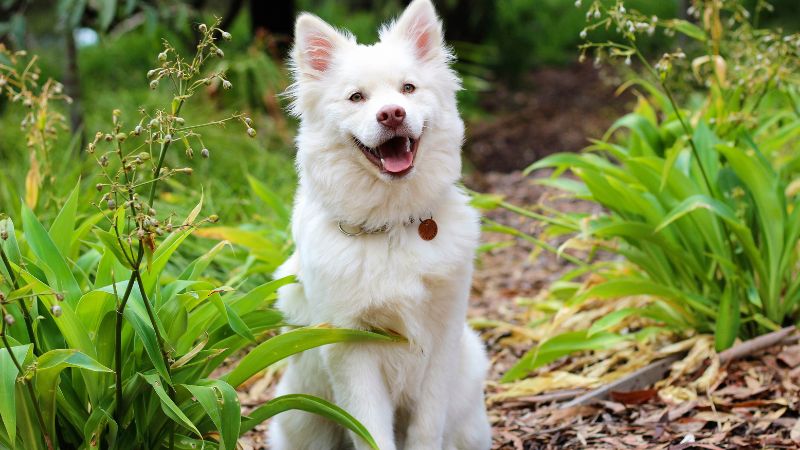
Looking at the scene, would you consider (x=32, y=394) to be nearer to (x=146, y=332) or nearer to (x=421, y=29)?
(x=146, y=332)

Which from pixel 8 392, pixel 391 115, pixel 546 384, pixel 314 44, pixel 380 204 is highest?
pixel 314 44

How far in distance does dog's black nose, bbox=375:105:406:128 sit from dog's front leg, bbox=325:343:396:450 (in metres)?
0.68

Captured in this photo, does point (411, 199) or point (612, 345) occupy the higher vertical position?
point (411, 199)

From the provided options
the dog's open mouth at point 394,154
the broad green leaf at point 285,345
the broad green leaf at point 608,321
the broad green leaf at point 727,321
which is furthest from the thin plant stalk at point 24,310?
the broad green leaf at point 727,321

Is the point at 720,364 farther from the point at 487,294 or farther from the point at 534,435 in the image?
Answer: the point at 487,294

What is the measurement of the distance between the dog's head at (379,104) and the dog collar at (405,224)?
0.41 ft

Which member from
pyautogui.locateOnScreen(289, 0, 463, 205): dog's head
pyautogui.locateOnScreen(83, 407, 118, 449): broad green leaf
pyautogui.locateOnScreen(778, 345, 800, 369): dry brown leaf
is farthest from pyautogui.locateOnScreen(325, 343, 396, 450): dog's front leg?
pyautogui.locateOnScreen(778, 345, 800, 369): dry brown leaf

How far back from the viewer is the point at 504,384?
3.85 meters

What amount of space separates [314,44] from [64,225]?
0.98m

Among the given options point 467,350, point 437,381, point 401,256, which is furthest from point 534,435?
point 401,256

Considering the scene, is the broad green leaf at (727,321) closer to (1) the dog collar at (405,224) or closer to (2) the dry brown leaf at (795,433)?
(2) the dry brown leaf at (795,433)

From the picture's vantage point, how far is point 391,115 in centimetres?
246

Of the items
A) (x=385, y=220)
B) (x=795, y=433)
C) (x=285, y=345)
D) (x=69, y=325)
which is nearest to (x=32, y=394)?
(x=69, y=325)

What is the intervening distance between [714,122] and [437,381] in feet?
6.24
